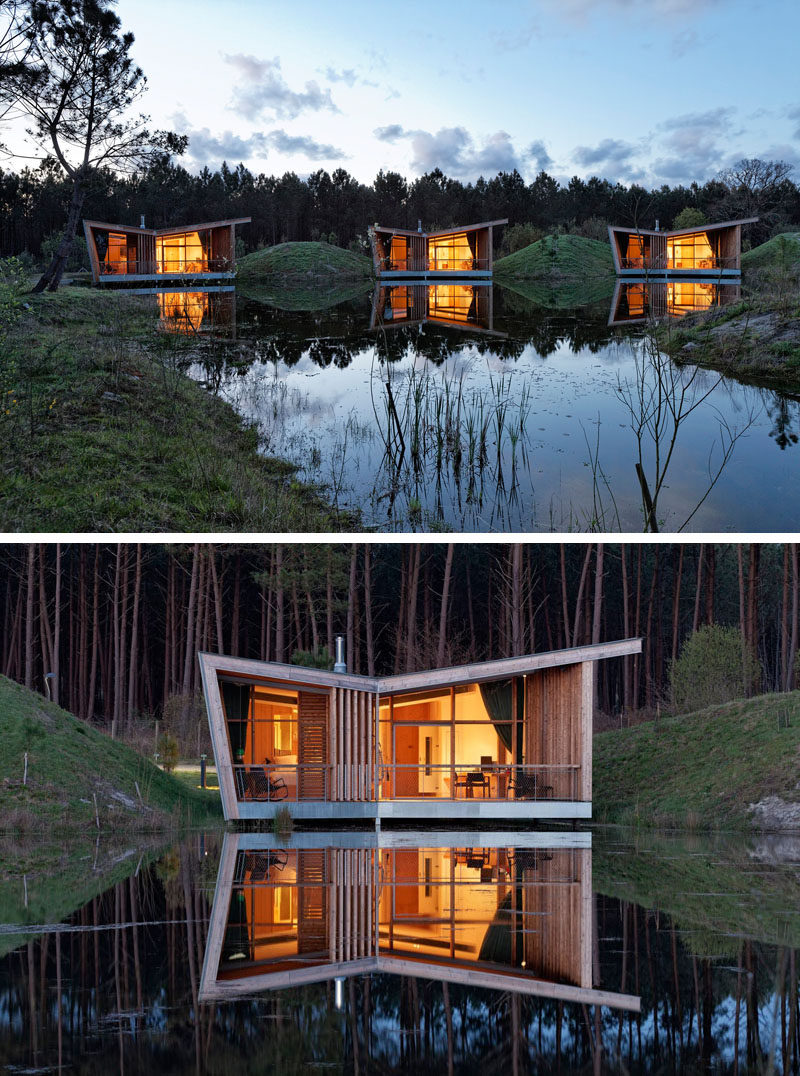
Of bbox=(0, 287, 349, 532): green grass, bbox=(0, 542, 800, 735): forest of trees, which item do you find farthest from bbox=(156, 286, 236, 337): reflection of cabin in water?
bbox=(0, 542, 800, 735): forest of trees

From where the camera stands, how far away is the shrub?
68.6 feet

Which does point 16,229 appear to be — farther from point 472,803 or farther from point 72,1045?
point 72,1045

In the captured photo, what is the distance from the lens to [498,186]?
60.6 metres

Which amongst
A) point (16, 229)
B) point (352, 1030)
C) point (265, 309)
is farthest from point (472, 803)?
point (16, 229)

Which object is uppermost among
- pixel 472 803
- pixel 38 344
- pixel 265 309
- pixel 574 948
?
pixel 265 309

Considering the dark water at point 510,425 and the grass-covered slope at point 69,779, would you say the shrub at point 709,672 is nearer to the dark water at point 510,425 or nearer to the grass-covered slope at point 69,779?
the dark water at point 510,425

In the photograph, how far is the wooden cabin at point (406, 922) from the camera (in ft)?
15.5

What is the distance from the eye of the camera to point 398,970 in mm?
4844

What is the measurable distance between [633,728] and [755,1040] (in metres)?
16.1

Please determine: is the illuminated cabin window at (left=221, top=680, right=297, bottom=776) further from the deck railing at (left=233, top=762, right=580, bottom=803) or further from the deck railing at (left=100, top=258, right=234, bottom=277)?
the deck railing at (left=100, top=258, right=234, bottom=277)

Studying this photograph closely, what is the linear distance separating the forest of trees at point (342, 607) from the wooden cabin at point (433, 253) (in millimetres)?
9379

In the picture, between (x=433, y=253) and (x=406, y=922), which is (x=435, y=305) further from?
(x=406, y=922)

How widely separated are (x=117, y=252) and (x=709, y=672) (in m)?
22.2

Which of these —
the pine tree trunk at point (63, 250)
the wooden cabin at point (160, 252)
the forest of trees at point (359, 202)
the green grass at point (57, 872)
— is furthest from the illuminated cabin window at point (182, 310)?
the forest of trees at point (359, 202)
